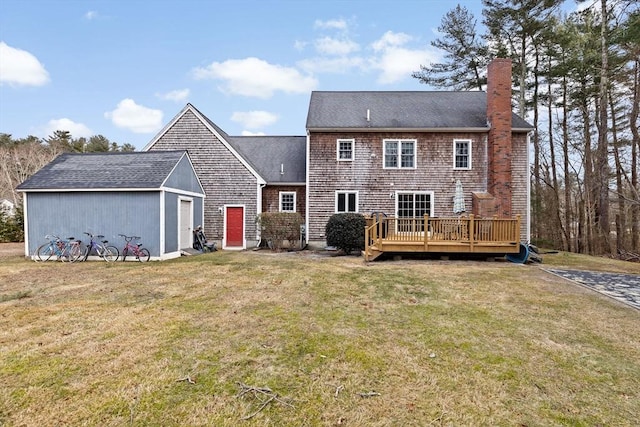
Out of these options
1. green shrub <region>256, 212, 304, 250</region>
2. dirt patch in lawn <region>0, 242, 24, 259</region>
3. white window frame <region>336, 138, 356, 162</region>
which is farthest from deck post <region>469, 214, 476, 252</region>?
dirt patch in lawn <region>0, 242, 24, 259</region>

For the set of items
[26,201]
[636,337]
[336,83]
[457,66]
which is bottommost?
[636,337]

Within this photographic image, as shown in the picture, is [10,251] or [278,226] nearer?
[278,226]

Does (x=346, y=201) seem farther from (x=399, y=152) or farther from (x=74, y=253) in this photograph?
(x=74, y=253)

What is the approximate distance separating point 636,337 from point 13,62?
36.2m

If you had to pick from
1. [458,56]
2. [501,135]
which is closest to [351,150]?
[501,135]

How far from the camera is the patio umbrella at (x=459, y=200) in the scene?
1289 cm

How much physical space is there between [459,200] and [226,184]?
35.0 feet

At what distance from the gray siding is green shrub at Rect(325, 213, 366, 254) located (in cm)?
666

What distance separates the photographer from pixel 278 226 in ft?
45.4

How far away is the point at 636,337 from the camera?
13.7 ft

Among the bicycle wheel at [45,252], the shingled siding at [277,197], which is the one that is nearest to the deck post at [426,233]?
the shingled siding at [277,197]

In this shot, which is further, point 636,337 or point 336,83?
point 336,83

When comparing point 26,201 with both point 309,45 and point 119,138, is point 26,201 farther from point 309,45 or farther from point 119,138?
point 119,138

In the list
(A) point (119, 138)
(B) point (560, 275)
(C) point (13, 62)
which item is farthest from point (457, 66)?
(A) point (119, 138)
